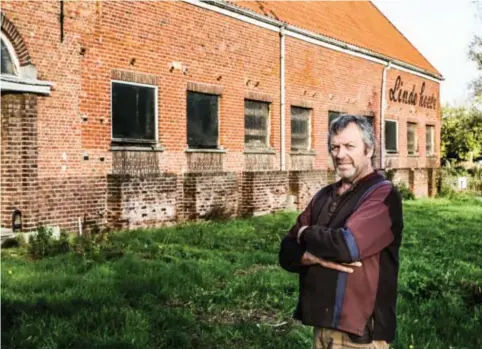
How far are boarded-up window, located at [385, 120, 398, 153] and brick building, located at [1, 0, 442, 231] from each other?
3096mm

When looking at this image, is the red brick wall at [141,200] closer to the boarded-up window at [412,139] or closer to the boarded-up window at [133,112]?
the boarded-up window at [133,112]

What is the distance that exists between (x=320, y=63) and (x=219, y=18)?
5.69 m

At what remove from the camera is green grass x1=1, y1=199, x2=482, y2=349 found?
5.32 meters

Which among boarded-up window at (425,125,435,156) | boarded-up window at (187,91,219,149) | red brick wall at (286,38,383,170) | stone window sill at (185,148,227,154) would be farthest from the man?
boarded-up window at (425,125,435,156)

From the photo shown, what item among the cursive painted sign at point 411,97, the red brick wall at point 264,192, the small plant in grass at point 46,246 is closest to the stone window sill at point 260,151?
the red brick wall at point 264,192

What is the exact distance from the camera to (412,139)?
28438mm

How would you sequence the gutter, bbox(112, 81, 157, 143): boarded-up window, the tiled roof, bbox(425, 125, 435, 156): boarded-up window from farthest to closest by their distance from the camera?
bbox(425, 125, 435, 156): boarded-up window → the tiled roof → bbox(112, 81, 157, 143): boarded-up window → the gutter

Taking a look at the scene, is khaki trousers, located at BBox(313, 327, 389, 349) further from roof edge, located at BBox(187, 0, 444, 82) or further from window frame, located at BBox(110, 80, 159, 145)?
roof edge, located at BBox(187, 0, 444, 82)

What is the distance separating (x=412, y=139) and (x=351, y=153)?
26.7 meters

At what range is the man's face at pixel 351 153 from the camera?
290 centimetres

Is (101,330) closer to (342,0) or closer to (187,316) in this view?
(187,316)

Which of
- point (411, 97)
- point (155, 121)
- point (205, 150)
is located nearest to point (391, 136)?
point (411, 97)

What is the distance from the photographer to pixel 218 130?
1641 cm

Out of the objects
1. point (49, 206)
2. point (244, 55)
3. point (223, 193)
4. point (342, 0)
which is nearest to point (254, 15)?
point (244, 55)
